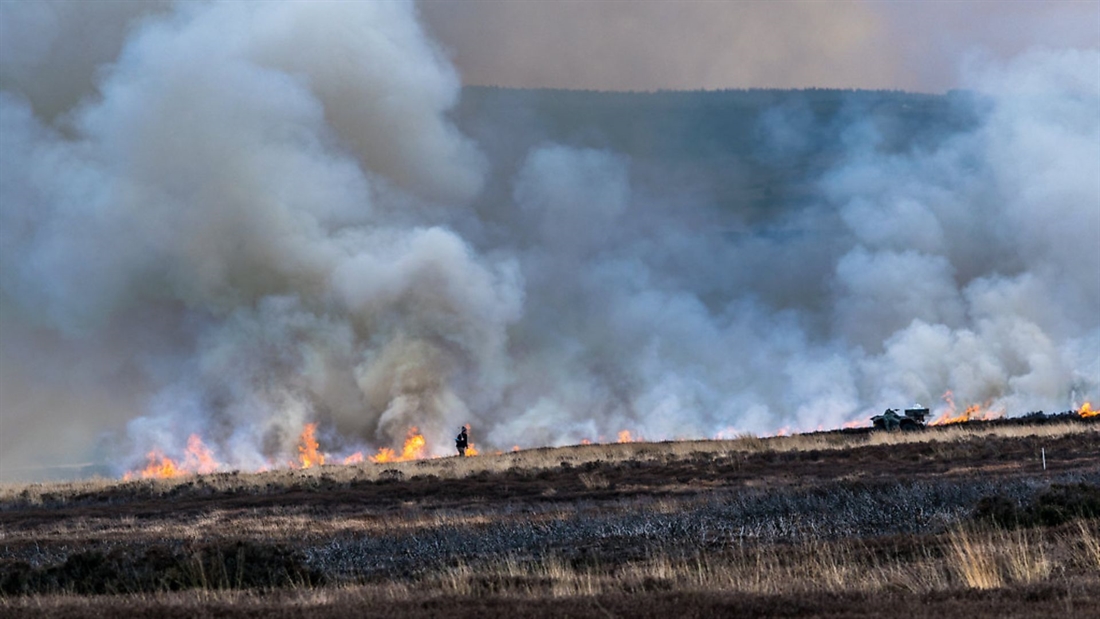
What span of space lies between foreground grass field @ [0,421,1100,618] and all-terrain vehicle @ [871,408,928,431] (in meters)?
23.4

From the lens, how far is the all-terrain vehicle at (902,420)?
240ft

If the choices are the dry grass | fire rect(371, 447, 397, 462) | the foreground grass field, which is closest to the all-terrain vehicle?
the dry grass

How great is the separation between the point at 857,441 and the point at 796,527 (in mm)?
39434

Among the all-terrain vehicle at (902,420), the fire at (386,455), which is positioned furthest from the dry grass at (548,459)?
the fire at (386,455)

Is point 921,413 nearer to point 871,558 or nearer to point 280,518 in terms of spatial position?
point 280,518

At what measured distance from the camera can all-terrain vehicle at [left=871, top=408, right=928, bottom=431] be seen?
240 ft

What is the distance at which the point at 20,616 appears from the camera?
1433cm

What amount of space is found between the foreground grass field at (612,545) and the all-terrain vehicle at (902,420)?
76.6 ft

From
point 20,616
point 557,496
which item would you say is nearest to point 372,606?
point 20,616

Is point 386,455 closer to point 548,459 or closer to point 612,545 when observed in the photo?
point 548,459

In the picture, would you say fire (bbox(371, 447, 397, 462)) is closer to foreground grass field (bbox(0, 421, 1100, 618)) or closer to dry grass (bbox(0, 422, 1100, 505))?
dry grass (bbox(0, 422, 1100, 505))

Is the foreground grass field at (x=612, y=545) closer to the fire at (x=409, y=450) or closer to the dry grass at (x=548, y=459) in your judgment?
the dry grass at (x=548, y=459)

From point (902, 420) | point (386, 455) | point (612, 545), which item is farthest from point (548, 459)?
point (612, 545)

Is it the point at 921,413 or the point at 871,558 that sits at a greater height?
the point at 921,413
